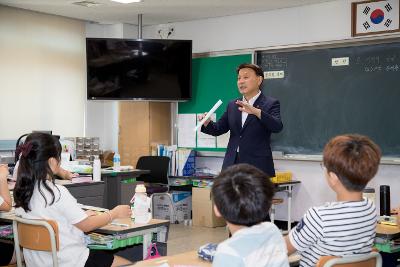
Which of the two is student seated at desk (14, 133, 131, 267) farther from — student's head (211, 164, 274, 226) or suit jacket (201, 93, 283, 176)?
student's head (211, 164, 274, 226)

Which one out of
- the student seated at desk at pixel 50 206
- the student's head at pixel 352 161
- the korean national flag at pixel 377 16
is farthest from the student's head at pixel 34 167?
the korean national flag at pixel 377 16

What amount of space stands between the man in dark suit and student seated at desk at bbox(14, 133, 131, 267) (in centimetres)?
110

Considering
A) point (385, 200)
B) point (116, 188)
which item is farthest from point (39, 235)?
point (116, 188)

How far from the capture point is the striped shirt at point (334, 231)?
2.23 m

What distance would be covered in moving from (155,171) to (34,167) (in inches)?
159

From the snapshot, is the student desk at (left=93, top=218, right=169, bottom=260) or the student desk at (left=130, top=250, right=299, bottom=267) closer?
the student desk at (left=130, top=250, right=299, bottom=267)

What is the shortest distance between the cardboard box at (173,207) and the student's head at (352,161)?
5050mm

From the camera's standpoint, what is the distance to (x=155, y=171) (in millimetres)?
6969

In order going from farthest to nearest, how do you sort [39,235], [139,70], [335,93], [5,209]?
[139,70] → [335,93] → [5,209] → [39,235]

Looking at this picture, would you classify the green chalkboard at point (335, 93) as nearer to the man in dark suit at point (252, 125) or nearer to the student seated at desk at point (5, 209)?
the man in dark suit at point (252, 125)

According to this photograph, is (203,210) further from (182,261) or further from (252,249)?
(252,249)

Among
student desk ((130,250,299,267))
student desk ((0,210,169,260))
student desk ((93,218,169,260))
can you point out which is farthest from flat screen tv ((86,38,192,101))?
student desk ((130,250,299,267))

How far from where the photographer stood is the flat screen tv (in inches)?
282

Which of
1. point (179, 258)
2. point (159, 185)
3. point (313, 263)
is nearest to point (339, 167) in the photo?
point (313, 263)
